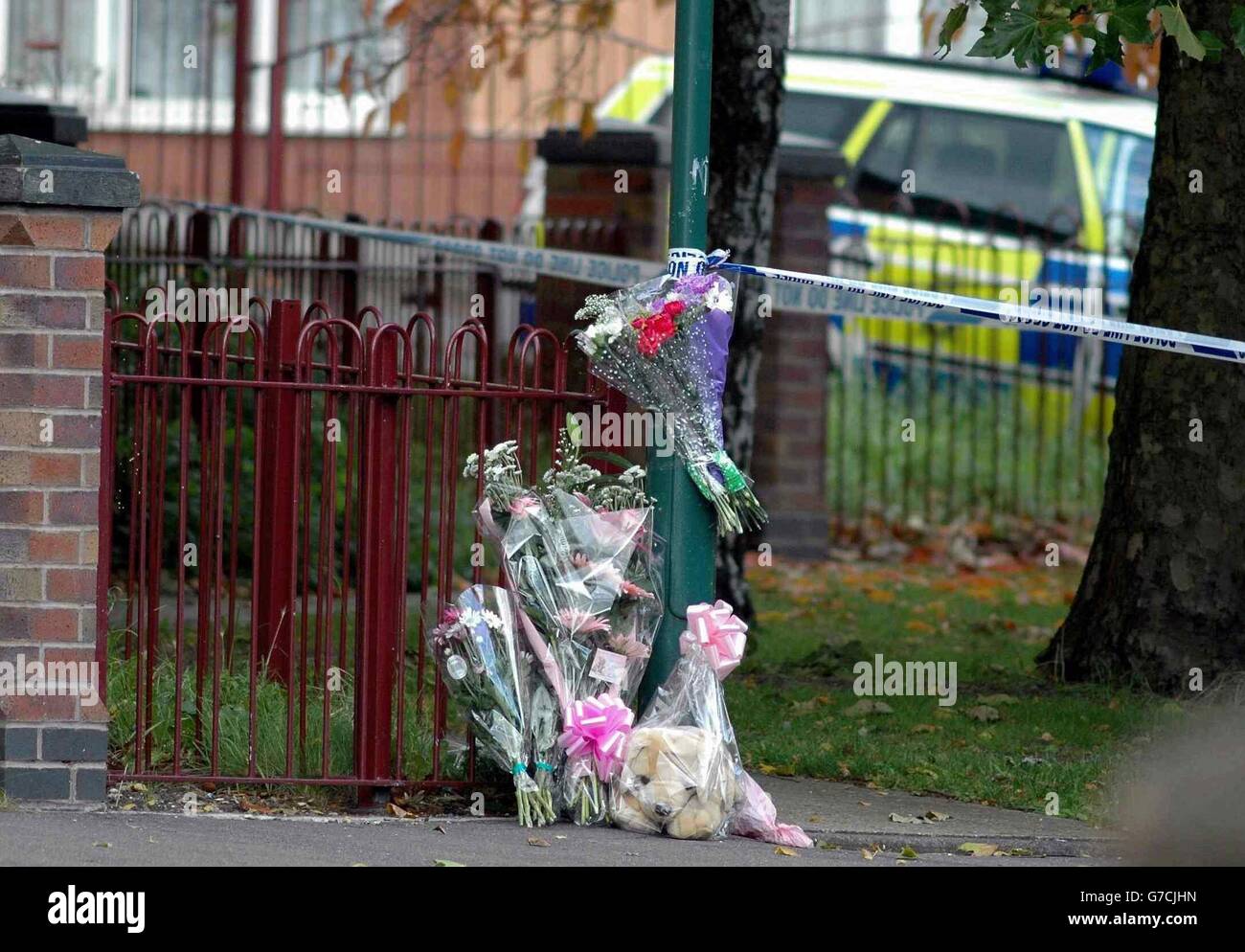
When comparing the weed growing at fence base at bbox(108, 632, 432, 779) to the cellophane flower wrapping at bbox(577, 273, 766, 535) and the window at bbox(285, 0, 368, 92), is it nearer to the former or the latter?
the cellophane flower wrapping at bbox(577, 273, 766, 535)

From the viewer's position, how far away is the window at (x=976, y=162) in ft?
45.8

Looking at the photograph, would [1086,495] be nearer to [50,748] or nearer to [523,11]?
[523,11]

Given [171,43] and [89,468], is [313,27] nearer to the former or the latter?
[171,43]

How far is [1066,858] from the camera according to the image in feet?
17.5

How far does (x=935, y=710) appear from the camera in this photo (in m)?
7.08

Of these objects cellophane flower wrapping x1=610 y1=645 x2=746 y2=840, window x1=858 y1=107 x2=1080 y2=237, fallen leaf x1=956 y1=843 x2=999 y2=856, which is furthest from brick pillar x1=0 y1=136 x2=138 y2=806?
window x1=858 y1=107 x2=1080 y2=237

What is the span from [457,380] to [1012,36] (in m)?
1.94

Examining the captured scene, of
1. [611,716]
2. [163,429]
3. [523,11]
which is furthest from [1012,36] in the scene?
[523,11]

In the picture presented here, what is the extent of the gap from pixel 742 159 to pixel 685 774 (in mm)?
3454

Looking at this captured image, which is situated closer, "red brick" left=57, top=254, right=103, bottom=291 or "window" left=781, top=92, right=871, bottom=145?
"red brick" left=57, top=254, right=103, bottom=291

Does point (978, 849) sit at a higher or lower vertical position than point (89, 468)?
lower

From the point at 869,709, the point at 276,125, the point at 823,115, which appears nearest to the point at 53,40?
the point at 276,125

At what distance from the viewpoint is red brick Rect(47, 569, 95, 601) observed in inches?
207

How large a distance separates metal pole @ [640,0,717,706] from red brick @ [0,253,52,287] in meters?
1.74
